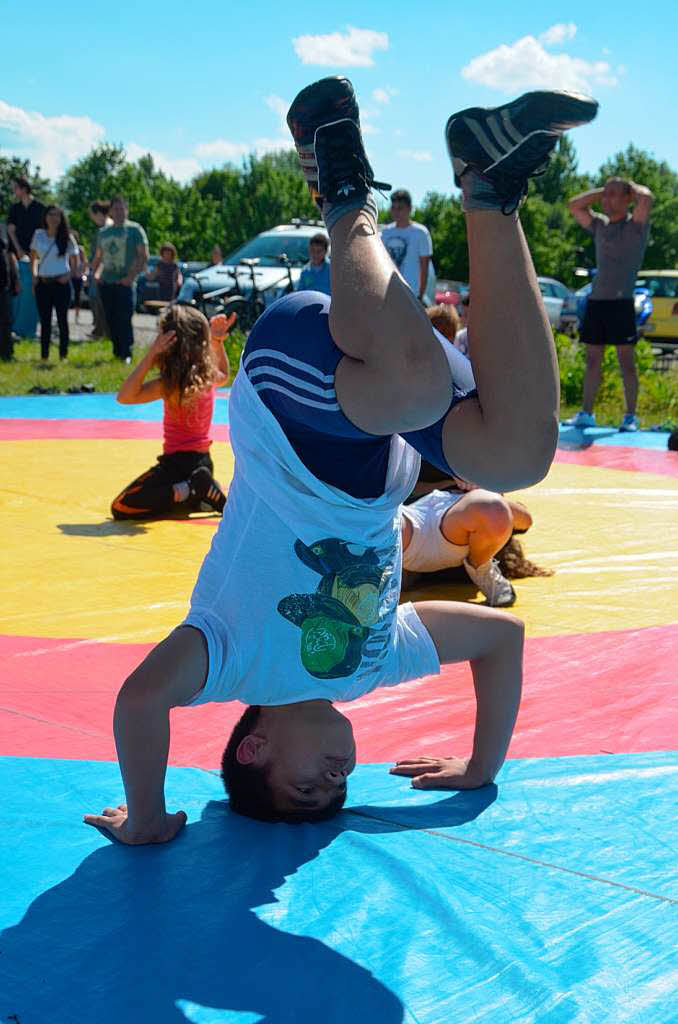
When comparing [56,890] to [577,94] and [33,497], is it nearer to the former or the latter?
[577,94]

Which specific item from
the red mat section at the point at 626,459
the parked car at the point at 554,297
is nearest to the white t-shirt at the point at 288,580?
the red mat section at the point at 626,459

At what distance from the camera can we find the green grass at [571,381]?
10.8 meters

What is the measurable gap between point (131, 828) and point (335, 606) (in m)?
0.62

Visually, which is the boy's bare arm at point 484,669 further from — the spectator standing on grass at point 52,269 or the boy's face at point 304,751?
the spectator standing on grass at point 52,269

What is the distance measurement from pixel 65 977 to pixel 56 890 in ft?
0.97

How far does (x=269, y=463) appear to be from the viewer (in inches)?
90.5

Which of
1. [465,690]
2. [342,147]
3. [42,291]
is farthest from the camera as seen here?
[42,291]

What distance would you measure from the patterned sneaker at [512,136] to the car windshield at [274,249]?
1488cm

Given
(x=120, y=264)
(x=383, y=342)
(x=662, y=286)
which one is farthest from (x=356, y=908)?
(x=662, y=286)

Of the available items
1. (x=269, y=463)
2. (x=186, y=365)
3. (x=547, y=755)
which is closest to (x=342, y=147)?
(x=269, y=463)

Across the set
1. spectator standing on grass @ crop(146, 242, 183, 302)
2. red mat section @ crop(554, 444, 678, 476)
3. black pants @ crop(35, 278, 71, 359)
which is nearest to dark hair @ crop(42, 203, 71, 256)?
black pants @ crop(35, 278, 71, 359)

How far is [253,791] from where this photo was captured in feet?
8.26

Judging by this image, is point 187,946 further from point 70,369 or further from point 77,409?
point 70,369

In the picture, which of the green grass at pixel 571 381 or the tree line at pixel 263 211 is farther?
the tree line at pixel 263 211
